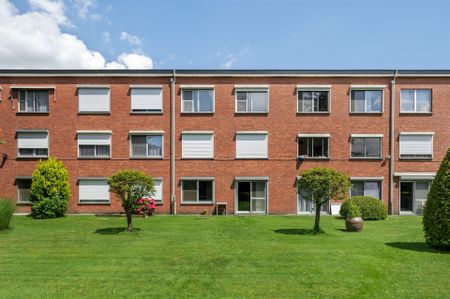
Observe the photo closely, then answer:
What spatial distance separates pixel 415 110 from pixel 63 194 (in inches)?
1001

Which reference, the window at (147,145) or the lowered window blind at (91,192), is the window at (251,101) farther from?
the lowered window blind at (91,192)

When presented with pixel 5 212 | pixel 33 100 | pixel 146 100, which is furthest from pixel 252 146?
pixel 33 100

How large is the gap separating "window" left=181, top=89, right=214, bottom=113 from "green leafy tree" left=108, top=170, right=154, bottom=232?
9755 millimetres

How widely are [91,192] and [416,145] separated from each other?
A: 77.3 feet

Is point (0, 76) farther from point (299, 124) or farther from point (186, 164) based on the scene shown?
point (299, 124)

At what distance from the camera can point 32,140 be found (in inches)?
1031

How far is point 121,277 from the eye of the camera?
995 centimetres

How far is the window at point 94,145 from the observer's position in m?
26.1

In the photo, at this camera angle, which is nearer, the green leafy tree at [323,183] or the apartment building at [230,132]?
the green leafy tree at [323,183]

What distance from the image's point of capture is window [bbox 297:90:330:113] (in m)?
26.1

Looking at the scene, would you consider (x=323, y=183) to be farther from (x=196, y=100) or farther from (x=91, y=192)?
(x=91, y=192)

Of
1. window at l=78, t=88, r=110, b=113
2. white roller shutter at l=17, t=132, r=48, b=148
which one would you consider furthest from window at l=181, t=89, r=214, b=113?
white roller shutter at l=17, t=132, r=48, b=148

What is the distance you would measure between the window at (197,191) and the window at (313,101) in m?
8.53

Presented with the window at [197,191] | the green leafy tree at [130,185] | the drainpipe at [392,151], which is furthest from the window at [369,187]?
the green leafy tree at [130,185]
